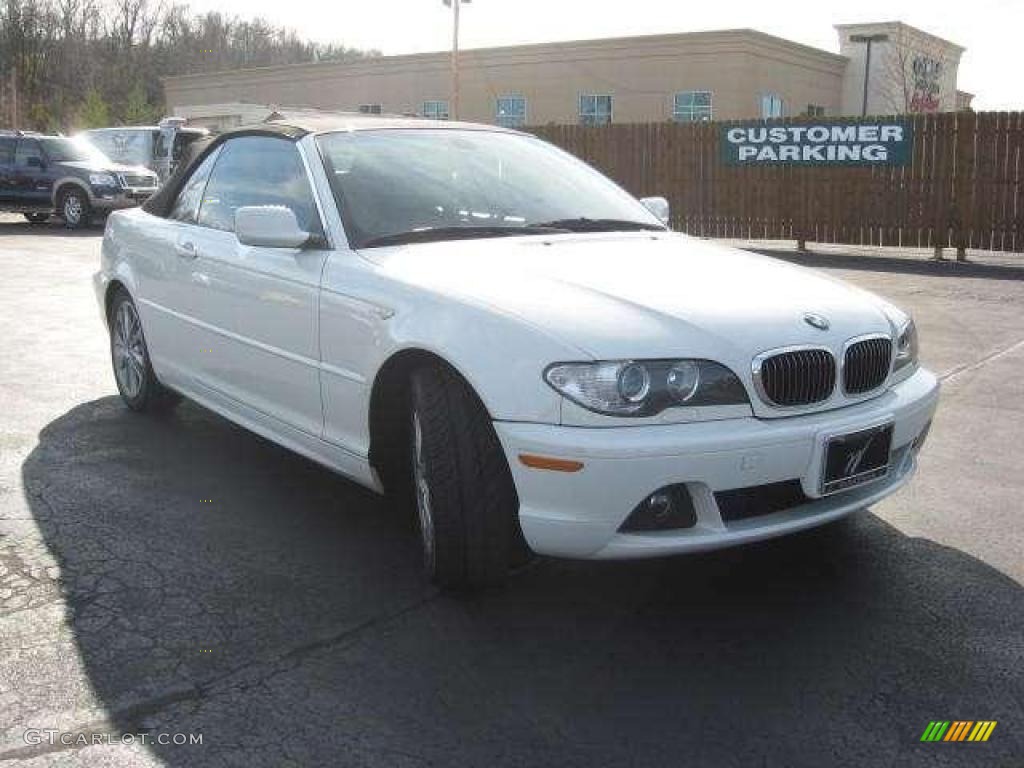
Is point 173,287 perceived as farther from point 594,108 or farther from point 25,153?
point 594,108

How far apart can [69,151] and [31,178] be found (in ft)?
2.82

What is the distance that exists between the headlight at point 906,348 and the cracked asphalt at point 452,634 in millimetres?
687

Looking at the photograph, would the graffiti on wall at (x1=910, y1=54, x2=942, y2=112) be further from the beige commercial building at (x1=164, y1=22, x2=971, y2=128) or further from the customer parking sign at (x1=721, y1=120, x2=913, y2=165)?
the customer parking sign at (x1=721, y1=120, x2=913, y2=165)

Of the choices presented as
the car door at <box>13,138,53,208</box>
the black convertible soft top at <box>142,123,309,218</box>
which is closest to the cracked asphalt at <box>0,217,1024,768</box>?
the black convertible soft top at <box>142,123,309,218</box>

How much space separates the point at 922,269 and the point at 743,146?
4431 mm

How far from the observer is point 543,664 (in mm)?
3080

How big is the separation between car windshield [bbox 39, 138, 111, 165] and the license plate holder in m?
19.0

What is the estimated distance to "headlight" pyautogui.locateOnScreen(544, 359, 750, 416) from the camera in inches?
121

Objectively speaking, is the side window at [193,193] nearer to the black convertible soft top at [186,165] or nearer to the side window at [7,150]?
the black convertible soft top at [186,165]

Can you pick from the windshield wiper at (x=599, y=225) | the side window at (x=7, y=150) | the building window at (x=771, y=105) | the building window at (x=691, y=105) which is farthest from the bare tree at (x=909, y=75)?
the windshield wiper at (x=599, y=225)

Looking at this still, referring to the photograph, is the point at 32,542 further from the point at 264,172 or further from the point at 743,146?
the point at 743,146

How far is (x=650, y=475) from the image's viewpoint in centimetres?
302

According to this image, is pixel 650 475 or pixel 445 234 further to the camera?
pixel 445 234

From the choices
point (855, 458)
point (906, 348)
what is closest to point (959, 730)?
point (855, 458)
